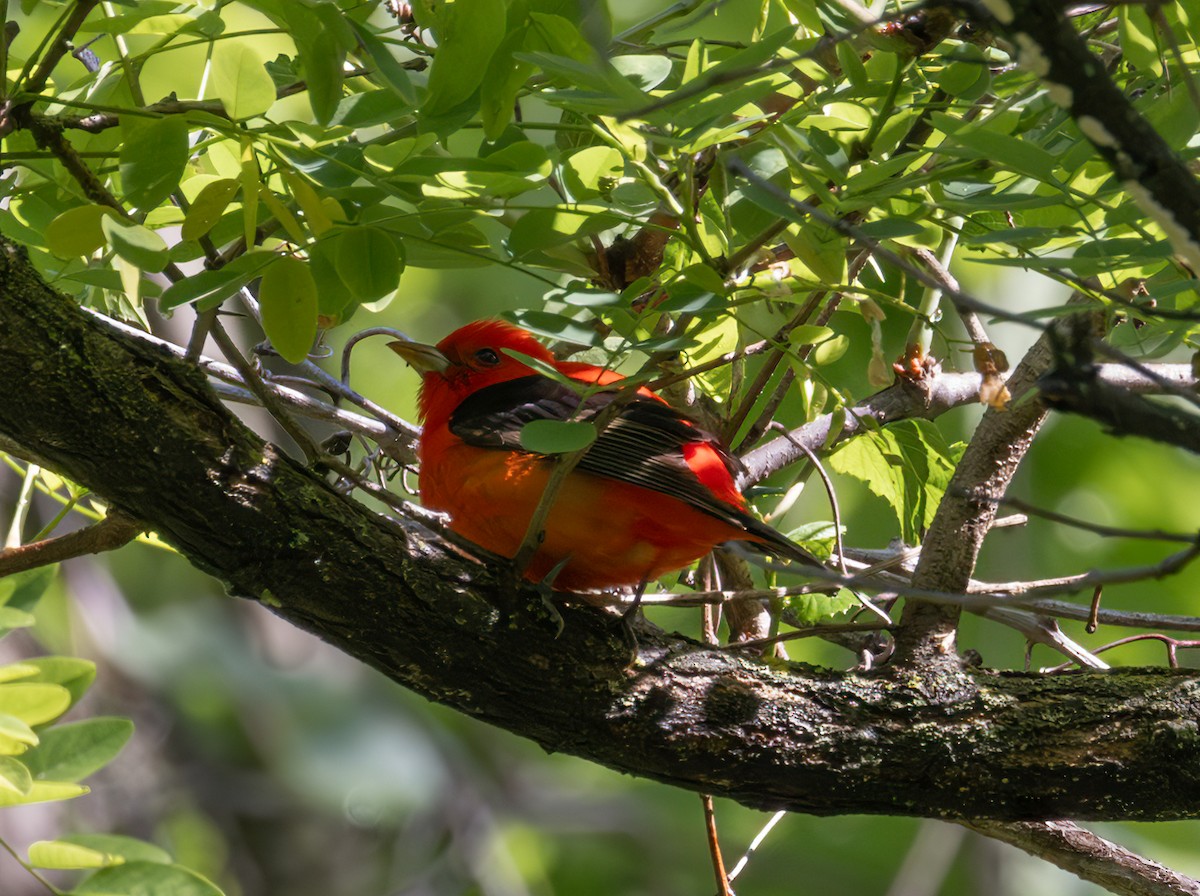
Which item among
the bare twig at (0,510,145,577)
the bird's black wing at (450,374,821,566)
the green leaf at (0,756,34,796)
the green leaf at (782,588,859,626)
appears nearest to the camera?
the green leaf at (0,756,34,796)

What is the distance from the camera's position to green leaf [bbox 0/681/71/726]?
2.74 m

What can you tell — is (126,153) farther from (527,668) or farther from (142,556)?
(142,556)

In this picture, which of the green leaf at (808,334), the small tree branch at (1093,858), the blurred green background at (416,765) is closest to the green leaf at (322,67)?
the green leaf at (808,334)

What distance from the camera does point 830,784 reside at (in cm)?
272

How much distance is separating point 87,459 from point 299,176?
62 cm

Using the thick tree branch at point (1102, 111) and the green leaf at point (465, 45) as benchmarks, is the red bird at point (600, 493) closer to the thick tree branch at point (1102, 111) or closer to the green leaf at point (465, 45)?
the green leaf at point (465, 45)

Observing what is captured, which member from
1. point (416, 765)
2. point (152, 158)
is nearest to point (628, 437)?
point (152, 158)

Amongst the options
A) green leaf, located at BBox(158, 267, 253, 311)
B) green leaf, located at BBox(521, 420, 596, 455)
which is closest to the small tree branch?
green leaf, located at BBox(521, 420, 596, 455)

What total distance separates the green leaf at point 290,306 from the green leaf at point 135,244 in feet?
0.62

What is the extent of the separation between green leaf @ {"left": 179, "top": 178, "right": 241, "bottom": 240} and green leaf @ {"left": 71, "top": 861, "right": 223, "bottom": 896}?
1406mm

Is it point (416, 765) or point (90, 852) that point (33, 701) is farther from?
point (416, 765)

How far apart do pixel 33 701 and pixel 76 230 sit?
119cm

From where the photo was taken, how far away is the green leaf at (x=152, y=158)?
218 cm

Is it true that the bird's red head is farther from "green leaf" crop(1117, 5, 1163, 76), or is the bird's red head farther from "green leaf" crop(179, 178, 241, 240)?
"green leaf" crop(1117, 5, 1163, 76)
